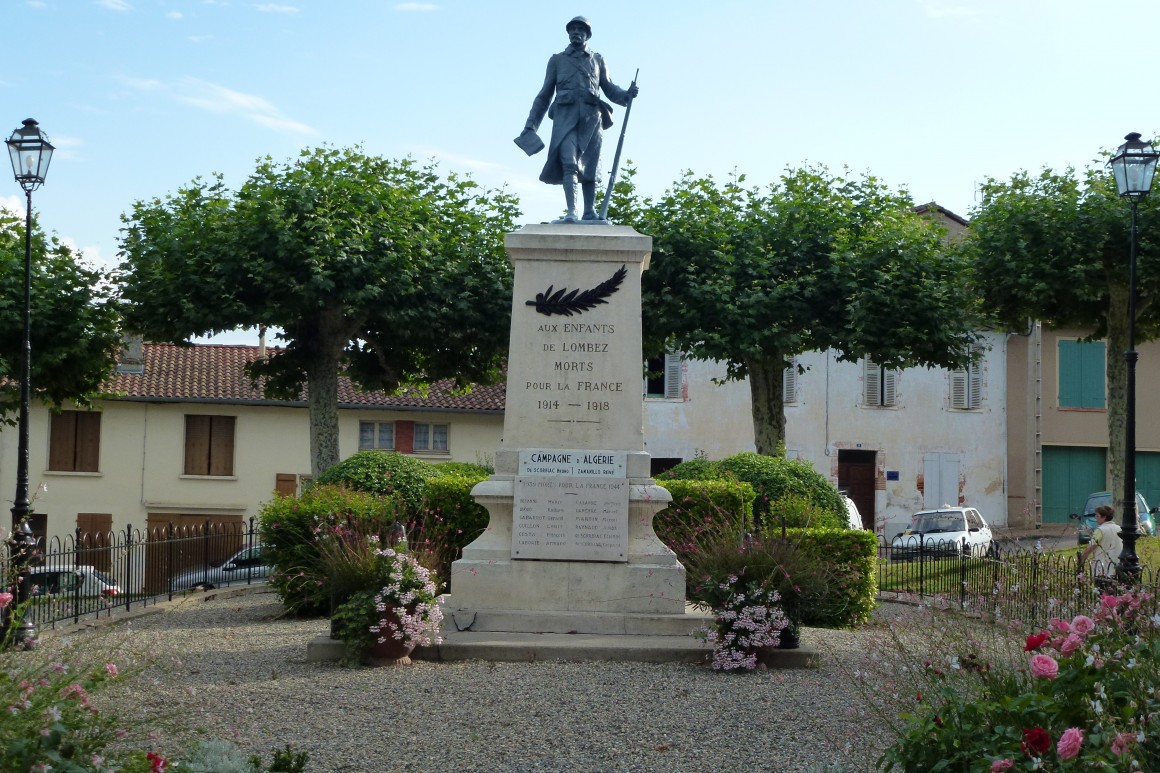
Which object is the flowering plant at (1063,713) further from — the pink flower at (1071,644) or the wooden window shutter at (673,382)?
the wooden window shutter at (673,382)

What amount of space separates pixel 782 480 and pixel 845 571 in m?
2.77

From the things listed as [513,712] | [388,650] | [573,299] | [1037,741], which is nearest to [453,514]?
[573,299]

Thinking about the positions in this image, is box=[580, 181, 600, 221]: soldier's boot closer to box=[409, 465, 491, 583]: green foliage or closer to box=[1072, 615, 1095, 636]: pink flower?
box=[409, 465, 491, 583]: green foliage

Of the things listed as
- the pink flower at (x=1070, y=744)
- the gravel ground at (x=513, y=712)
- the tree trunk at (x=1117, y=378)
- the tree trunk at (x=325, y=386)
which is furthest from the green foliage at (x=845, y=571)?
the tree trunk at (x=325, y=386)

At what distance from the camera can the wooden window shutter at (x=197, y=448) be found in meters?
34.7

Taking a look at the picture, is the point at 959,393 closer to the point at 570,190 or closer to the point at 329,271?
the point at 329,271

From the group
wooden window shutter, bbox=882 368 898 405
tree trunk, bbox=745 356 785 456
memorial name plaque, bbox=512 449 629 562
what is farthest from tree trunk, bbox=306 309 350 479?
wooden window shutter, bbox=882 368 898 405

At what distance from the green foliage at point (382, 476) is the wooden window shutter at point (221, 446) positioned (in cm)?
1895

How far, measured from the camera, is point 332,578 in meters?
9.69

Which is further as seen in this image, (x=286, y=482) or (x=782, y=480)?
(x=286, y=482)

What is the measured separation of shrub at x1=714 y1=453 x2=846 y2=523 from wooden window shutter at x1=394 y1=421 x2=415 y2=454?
2046 centimetres

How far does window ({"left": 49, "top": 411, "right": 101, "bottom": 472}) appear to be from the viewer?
3422 cm

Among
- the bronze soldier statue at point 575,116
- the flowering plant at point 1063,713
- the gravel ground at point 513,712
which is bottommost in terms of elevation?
the gravel ground at point 513,712

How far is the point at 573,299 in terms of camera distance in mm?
11250
